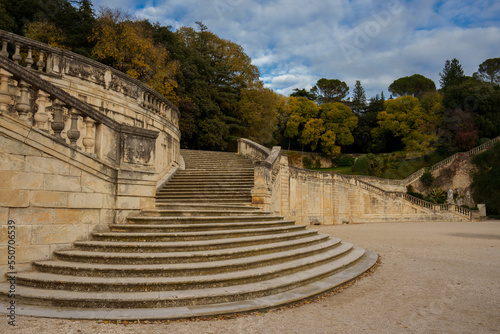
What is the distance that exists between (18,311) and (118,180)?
9.15ft

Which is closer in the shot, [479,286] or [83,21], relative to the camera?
[479,286]

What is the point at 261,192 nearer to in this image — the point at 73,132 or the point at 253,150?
the point at 73,132

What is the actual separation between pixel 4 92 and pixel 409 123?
188ft

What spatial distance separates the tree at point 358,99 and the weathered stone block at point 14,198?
220 feet

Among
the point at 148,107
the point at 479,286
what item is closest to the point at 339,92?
the point at 148,107

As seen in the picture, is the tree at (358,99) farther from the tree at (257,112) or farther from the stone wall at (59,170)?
the stone wall at (59,170)

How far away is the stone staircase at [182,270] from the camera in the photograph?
4.48 metres

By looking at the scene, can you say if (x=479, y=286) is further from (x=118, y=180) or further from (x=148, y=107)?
(x=148, y=107)

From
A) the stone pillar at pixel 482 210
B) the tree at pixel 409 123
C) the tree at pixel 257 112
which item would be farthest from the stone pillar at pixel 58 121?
the tree at pixel 409 123

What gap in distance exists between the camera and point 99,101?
36.9 feet

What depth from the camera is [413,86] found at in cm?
7069

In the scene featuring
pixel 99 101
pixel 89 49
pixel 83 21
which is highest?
pixel 83 21

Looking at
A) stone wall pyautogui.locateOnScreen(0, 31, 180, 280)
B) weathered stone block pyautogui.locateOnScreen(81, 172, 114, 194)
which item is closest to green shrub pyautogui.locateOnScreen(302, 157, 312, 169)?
stone wall pyautogui.locateOnScreen(0, 31, 180, 280)

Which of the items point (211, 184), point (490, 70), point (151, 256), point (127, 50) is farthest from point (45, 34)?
point (490, 70)
